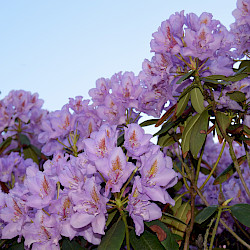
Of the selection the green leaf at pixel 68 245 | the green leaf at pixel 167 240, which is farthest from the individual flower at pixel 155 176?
the green leaf at pixel 68 245

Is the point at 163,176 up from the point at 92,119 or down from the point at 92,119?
down

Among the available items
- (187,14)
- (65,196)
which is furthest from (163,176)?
(187,14)

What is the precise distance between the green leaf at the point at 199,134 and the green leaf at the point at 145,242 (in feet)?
1.45

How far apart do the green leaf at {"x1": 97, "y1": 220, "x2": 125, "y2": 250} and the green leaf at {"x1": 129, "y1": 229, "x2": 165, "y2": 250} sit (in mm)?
96

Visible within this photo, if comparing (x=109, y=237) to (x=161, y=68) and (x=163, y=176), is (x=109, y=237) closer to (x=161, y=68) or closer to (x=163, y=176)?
(x=163, y=176)

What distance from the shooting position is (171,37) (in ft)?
5.39

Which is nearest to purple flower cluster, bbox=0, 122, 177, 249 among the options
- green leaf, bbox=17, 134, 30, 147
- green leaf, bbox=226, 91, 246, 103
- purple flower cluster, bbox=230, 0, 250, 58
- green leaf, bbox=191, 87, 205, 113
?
green leaf, bbox=191, 87, 205, 113

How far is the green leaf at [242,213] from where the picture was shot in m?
1.42

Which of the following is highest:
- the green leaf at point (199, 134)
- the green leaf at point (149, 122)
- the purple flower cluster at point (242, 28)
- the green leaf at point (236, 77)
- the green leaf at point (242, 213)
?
the purple flower cluster at point (242, 28)

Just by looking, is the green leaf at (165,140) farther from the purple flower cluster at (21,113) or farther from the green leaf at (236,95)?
the purple flower cluster at (21,113)

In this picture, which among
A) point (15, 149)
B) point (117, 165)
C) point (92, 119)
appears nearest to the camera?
point (117, 165)

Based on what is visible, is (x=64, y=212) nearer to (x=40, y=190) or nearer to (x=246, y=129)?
(x=40, y=190)

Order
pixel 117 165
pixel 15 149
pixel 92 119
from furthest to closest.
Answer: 1. pixel 15 149
2. pixel 92 119
3. pixel 117 165

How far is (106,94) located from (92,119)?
0.49 ft
